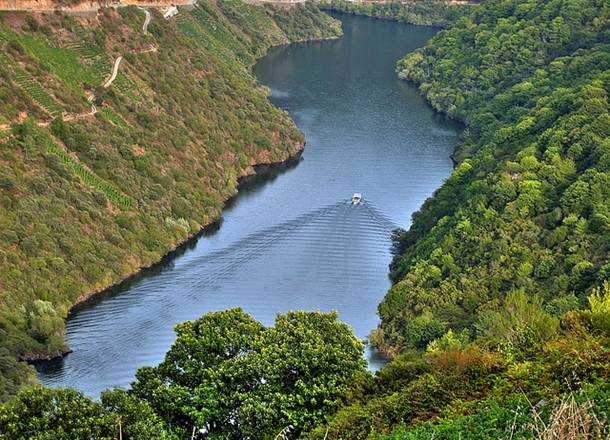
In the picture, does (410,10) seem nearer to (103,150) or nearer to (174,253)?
(103,150)

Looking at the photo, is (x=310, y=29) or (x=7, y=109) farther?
(x=310, y=29)

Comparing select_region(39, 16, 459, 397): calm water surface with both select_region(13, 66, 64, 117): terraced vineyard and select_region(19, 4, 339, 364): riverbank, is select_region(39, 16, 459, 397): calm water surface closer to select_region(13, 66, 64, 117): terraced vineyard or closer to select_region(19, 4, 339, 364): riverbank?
select_region(19, 4, 339, 364): riverbank

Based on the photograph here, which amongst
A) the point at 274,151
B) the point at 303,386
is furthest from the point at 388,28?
the point at 303,386

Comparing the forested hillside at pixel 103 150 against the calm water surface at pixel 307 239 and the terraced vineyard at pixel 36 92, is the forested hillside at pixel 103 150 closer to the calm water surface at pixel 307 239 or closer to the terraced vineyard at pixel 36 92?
the terraced vineyard at pixel 36 92

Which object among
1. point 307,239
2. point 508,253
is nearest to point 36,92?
point 307,239

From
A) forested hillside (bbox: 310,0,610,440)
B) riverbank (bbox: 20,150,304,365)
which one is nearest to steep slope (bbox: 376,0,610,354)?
forested hillside (bbox: 310,0,610,440)

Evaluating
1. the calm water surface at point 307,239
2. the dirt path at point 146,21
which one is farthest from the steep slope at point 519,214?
the dirt path at point 146,21

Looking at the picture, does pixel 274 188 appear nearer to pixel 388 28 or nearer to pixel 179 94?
pixel 179 94
